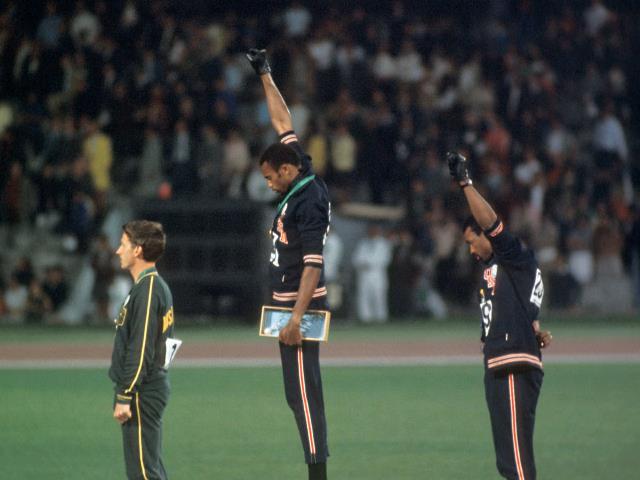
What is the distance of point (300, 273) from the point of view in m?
8.12

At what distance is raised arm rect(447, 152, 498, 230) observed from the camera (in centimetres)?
688

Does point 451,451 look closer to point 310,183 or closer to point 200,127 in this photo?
point 310,183

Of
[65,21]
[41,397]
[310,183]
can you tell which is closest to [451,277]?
[65,21]

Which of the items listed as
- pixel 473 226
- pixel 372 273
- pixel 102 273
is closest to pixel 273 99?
pixel 473 226

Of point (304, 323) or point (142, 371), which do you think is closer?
point (142, 371)

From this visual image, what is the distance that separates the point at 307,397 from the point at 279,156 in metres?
1.51

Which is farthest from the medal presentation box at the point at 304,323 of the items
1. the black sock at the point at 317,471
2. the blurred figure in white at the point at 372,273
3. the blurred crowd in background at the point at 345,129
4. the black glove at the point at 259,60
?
the blurred figure in white at the point at 372,273

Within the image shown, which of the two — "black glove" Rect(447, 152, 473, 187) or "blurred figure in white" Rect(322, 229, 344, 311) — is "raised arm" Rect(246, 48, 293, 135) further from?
A: "blurred figure in white" Rect(322, 229, 344, 311)

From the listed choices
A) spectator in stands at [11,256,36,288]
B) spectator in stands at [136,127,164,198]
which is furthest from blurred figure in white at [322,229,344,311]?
spectator in stands at [11,256,36,288]

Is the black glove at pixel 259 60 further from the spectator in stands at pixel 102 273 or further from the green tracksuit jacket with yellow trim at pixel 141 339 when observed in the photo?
the spectator in stands at pixel 102 273

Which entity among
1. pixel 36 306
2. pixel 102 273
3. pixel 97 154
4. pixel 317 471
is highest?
pixel 97 154

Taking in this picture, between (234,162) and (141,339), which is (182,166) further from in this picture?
(141,339)

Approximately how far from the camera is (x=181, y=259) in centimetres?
2253

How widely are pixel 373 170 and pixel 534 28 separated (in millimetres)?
6014
